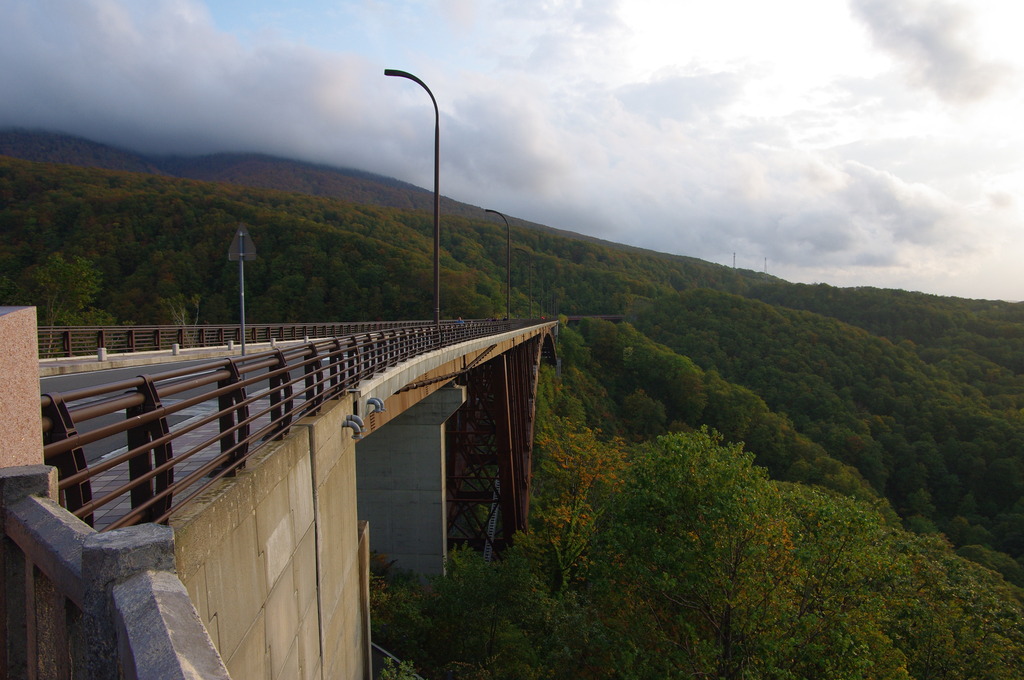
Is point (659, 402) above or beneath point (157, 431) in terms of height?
beneath

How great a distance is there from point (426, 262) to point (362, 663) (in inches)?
2847

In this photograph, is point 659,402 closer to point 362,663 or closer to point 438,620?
point 438,620

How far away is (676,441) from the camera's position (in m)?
14.9

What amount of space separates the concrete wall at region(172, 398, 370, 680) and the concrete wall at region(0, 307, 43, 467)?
2.55 feet

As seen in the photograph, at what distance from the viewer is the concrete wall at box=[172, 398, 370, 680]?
2920 mm

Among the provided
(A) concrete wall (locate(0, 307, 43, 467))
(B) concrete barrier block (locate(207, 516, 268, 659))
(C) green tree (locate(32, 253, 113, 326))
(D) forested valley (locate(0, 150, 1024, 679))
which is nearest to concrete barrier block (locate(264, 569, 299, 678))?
(B) concrete barrier block (locate(207, 516, 268, 659))

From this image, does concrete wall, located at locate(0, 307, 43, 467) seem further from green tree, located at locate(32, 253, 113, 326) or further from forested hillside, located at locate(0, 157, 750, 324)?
forested hillside, located at locate(0, 157, 750, 324)

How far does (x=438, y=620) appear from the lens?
1420 centimetres

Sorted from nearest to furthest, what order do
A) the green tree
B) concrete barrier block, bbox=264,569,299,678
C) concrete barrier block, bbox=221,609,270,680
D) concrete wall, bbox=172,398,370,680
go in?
1. concrete wall, bbox=172,398,370,680
2. concrete barrier block, bbox=221,609,270,680
3. concrete barrier block, bbox=264,569,299,678
4. the green tree

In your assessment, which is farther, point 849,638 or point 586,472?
point 586,472

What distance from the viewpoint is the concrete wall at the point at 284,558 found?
292 cm

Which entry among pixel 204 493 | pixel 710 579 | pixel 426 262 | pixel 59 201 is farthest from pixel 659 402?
pixel 59 201

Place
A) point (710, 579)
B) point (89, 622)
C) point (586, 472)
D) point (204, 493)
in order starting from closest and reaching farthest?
point (89, 622)
point (204, 493)
point (710, 579)
point (586, 472)

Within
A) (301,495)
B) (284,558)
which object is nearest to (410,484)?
(301,495)
